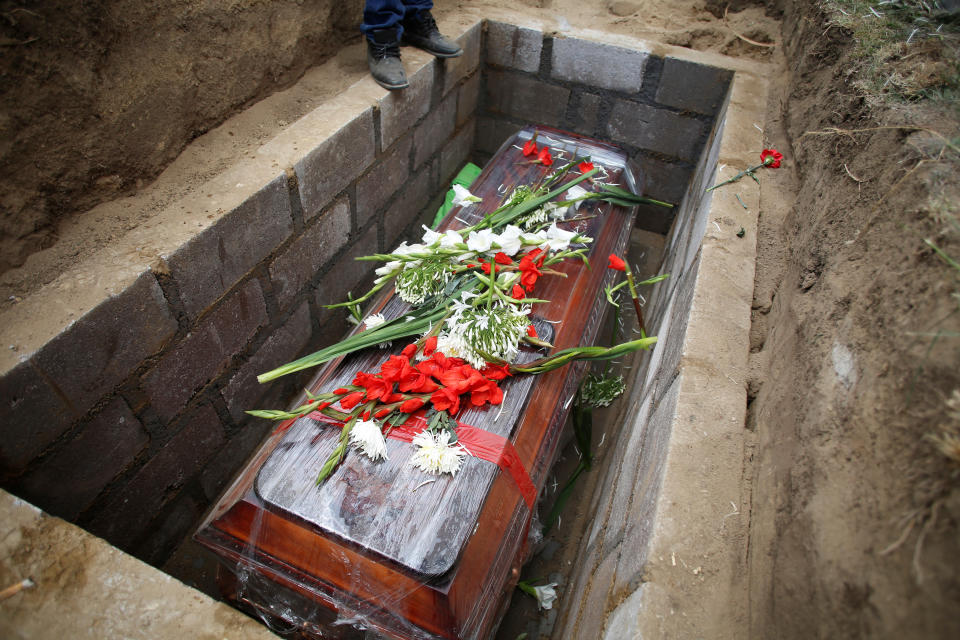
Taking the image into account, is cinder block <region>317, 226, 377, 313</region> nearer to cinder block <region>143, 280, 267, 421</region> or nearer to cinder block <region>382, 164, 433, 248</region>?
cinder block <region>382, 164, 433, 248</region>

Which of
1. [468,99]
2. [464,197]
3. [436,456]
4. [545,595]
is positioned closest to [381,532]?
[436,456]

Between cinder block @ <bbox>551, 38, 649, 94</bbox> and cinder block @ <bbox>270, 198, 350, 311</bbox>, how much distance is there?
1.96m

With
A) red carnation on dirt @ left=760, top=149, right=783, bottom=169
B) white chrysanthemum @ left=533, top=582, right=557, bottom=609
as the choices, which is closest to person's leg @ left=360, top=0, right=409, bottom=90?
red carnation on dirt @ left=760, top=149, right=783, bottom=169

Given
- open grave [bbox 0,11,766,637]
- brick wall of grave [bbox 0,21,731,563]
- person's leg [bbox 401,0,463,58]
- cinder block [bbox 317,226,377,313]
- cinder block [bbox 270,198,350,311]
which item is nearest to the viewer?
open grave [bbox 0,11,766,637]

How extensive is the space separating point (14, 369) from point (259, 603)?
0.97 m

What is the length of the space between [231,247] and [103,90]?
68 centimetres

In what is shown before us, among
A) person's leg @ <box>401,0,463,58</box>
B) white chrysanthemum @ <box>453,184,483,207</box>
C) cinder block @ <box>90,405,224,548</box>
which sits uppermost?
person's leg @ <box>401,0,463,58</box>

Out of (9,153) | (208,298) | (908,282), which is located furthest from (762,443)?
(9,153)

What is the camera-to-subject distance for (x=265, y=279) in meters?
2.32

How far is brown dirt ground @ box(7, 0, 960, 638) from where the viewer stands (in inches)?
31.7

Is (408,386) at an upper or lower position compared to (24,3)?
lower

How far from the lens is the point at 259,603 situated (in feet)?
5.41

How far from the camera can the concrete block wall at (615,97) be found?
344cm

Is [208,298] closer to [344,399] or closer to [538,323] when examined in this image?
[344,399]
